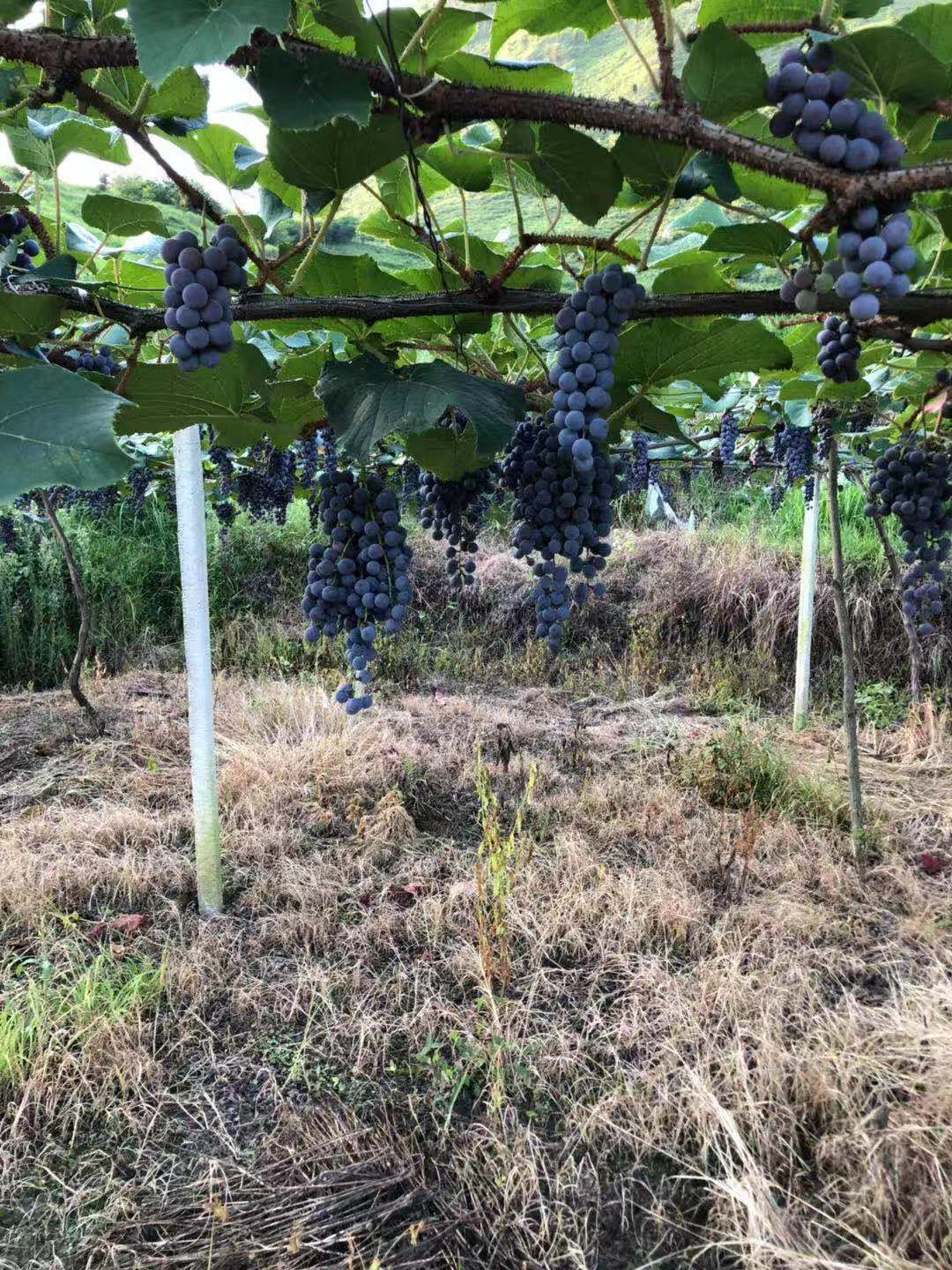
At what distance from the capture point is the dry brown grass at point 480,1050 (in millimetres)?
1772

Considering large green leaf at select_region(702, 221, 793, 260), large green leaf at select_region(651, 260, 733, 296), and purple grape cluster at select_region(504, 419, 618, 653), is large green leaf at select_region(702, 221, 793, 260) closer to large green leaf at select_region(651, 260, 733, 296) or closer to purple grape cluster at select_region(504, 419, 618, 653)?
large green leaf at select_region(651, 260, 733, 296)

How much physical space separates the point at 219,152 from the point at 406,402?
58cm

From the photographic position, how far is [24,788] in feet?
13.3

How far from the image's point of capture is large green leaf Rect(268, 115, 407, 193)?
72 centimetres

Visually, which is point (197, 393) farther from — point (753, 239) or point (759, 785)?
point (759, 785)

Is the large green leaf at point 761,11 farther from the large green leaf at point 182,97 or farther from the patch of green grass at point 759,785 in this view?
the patch of green grass at point 759,785

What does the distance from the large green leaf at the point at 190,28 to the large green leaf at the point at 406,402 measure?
0.33 m

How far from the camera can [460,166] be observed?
1.02 meters

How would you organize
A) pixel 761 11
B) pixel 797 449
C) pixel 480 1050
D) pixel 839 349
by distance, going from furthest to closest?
1. pixel 797 449
2. pixel 480 1050
3. pixel 839 349
4. pixel 761 11

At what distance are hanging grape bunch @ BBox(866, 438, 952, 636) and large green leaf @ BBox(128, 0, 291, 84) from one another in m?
1.94

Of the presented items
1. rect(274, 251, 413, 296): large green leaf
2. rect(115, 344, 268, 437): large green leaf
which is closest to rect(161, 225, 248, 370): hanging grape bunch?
rect(115, 344, 268, 437): large green leaf

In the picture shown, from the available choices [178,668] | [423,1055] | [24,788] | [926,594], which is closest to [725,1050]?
[423,1055]

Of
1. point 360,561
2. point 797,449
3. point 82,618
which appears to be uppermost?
point 797,449

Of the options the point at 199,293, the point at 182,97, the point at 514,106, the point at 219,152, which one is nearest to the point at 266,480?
the point at 219,152
